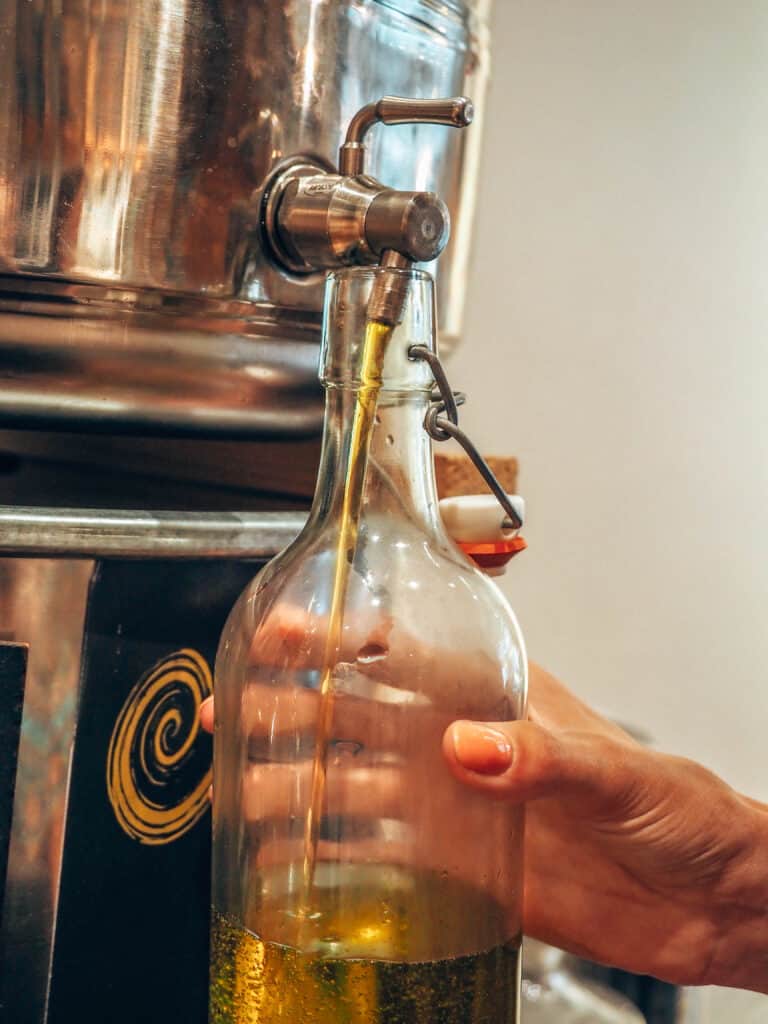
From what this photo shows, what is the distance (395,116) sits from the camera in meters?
0.49

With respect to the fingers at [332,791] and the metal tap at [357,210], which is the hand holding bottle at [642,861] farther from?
the metal tap at [357,210]

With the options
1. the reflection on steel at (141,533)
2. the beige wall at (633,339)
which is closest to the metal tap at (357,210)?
the reflection on steel at (141,533)

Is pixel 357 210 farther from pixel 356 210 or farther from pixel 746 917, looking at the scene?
pixel 746 917

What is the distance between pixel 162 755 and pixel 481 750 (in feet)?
0.59

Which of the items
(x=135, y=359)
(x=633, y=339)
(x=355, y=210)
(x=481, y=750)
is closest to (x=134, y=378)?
(x=135, y=359)

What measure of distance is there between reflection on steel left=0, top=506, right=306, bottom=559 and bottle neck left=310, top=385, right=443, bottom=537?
92 mm

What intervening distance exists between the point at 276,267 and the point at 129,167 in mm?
80

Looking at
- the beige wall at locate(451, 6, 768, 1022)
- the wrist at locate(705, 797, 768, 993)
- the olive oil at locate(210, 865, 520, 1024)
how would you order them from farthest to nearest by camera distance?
1. the beige wall at locate(451, 6, 768, 1022)
2. the wrist at locate(705, 797, 768, 993)
3. the olive oil at locate(210, 865, 520, 1024)

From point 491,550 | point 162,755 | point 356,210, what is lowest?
point 162,755

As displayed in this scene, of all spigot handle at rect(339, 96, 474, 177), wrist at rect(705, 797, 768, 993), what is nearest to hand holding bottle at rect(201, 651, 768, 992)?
wrist at rect(705, 797, 768, 993)

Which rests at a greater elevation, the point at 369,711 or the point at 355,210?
the point at 355,210

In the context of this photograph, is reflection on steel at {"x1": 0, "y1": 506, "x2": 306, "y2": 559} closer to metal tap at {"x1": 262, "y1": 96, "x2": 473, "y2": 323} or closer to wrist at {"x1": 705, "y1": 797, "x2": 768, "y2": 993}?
metal tap at {"x1": 262, "y1": 96, "x2": 473, "y2": 323}

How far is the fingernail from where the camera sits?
0.40m

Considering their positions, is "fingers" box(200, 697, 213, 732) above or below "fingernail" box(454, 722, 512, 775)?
below
